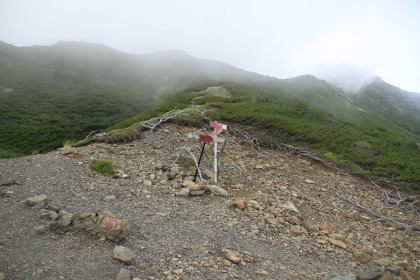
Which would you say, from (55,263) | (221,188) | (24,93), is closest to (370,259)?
(221,188)

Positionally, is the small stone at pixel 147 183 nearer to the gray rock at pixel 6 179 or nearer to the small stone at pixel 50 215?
the small stone at pixel 50 215

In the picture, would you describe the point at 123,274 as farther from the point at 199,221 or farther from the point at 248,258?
the point at 199,221

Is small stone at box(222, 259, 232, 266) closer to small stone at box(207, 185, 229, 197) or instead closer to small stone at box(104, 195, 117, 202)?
small stone at box(207, 185, 229, 197)

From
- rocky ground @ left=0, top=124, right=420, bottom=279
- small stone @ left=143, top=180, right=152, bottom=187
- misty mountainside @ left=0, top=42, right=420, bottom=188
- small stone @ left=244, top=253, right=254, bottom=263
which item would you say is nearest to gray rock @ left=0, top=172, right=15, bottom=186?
rocky ground @ left=0, top=124, right=420, bottom=279

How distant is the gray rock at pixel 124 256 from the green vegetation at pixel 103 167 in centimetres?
393

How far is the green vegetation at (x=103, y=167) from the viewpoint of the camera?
6.86 meters

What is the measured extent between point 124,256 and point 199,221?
2.02 meters

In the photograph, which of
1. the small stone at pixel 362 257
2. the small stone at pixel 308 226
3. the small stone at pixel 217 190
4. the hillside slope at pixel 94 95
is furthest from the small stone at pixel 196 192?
the hillside slope at pixel 94 95

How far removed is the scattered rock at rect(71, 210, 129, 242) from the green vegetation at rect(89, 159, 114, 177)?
296 cm

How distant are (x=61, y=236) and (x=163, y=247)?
5.48 feet

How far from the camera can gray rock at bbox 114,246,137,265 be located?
324 cm

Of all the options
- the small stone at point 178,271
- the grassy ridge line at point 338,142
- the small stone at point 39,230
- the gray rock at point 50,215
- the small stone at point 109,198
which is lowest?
the small stone at point 109,198

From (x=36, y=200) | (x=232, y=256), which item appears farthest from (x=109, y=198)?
(x=232, y=256)

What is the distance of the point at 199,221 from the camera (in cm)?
500
